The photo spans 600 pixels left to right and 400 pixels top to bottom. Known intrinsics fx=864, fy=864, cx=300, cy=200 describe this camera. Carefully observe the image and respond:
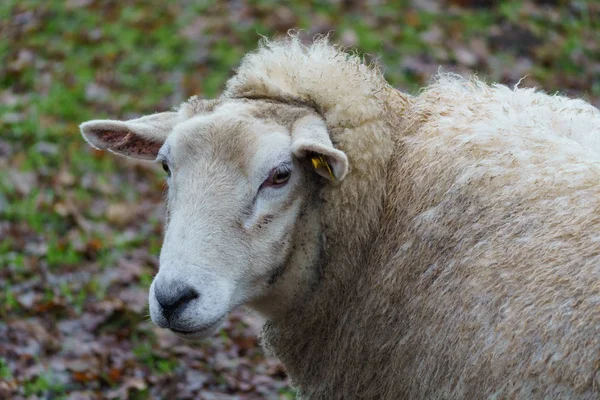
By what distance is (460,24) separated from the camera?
9922mm

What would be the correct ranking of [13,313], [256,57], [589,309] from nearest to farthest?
[589,309] < [256,57] < [13,313]

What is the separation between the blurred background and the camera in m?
5.58

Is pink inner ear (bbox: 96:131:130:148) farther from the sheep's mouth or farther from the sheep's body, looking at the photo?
the sheep's mouth

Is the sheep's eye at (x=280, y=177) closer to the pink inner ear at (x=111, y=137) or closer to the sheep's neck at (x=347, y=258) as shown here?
the sheep's neck at (x=347, y=258)

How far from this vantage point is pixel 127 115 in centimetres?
866

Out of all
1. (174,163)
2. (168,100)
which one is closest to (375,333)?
(174,163)

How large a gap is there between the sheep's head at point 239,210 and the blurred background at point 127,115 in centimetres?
152

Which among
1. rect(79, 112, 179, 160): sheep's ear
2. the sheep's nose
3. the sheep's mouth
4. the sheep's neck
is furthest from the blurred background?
the sheep's nose

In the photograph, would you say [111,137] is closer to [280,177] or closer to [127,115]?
[280,177]

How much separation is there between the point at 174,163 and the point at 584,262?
5.91 feet

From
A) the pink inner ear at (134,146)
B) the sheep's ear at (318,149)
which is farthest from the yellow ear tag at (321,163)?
the pink inner ear at (134,146)

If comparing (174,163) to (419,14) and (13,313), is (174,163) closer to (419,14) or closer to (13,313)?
(13,313)

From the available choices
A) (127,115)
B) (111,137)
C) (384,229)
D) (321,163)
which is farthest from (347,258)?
(127,115)

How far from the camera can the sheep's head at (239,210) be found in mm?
3512
